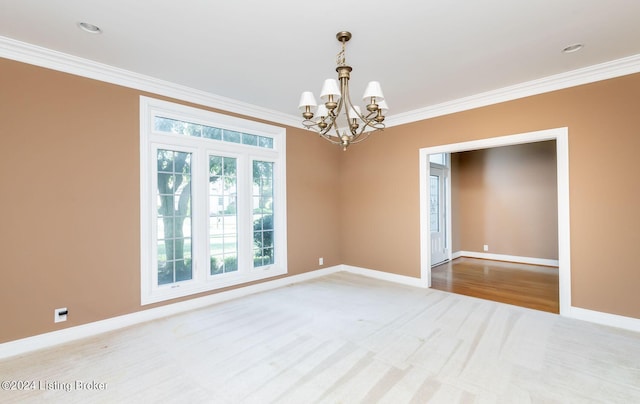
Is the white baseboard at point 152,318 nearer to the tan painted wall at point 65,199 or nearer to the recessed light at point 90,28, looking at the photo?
the tan painted wall at point 65,199

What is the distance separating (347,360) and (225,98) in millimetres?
3637

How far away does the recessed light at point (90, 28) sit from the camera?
7.93 ft

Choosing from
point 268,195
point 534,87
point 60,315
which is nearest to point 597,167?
point 534,87

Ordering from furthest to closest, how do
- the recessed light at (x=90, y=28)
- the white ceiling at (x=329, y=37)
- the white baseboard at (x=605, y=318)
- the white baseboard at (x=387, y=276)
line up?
the white baseboard at (x=387, y=276) < the white baseboard at (x=605, y=318) < the recessed light at (x=90, y=28) < the white ceiling at (x=329, y=37)

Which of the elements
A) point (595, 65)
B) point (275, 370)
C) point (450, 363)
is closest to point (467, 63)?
point (595, 65)

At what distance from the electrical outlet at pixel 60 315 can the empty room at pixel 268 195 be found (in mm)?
20

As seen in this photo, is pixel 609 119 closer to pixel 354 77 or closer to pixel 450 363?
pixel 354 77

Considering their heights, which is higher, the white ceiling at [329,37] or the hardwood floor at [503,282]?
the white ceiling at [329,37]

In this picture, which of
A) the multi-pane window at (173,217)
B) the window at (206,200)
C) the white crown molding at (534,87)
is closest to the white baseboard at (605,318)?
the white crown molding at (534,87)

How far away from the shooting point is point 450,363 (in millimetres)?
2436

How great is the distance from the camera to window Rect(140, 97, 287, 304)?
3.49 meters

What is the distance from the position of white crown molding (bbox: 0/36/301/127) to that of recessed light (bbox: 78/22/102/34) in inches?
26.3

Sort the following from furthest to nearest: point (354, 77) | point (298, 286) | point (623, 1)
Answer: point (298, 286), point (354, 77), point (623, 1)

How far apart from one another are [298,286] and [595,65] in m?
4.76
